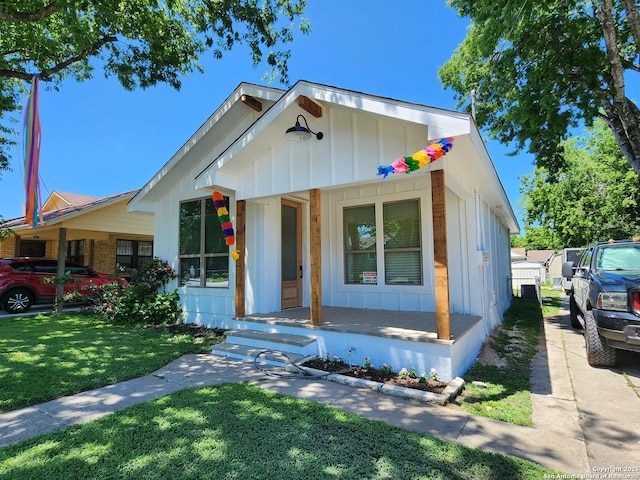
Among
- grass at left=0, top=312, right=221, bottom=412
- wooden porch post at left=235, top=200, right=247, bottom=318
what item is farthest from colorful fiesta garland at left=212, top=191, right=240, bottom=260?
grass at left=0, top=312, right=221, bottom=412

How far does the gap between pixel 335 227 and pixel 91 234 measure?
11.5 m

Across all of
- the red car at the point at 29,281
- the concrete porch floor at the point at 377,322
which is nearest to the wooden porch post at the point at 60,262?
the red car at the point at 29,281

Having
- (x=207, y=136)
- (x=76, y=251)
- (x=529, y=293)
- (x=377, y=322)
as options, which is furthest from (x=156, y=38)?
(x=529, y=293)

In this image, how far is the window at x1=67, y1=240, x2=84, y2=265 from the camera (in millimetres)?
14738

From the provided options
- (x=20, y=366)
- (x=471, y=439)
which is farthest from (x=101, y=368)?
(x=471, y=439)

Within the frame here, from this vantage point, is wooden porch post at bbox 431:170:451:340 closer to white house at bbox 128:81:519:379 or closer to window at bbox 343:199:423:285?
white house at bbox 128:81:519:379

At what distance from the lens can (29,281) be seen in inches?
416

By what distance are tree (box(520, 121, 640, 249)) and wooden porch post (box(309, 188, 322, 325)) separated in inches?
605

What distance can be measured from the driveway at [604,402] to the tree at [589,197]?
13437 mm

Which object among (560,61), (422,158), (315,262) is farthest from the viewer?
(560,61)

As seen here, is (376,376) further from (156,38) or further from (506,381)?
(156,38)

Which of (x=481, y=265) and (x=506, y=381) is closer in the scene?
(x=506, y=381)

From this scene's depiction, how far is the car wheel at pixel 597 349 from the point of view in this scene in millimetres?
4922

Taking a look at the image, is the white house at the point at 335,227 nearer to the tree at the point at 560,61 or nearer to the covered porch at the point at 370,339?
the covered porch at the point at 370,339
